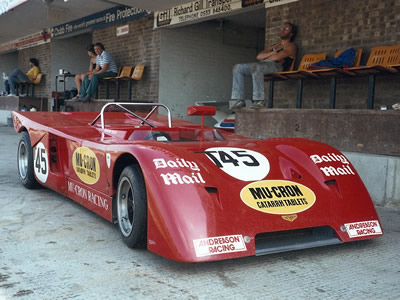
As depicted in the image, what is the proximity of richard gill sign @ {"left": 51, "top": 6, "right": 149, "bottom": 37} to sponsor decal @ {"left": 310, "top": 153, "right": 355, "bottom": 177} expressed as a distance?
784 cm

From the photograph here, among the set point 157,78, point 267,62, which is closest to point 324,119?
point 267,62

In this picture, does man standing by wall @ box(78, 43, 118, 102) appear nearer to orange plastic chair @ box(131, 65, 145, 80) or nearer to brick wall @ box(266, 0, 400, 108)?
orange plastic chair @ box(131, 65, 145, 80)

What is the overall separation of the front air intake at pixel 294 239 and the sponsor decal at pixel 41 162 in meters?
2.44

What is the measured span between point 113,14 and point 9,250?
9664mm

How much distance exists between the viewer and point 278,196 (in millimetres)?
3014

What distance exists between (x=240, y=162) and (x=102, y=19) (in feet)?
32.9

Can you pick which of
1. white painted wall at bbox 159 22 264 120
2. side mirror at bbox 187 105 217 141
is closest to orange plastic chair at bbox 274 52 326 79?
side mirror at bbox 187 105 217 141

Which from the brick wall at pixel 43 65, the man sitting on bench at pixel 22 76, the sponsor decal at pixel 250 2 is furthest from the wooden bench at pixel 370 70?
the man sitting on bench at pixel 22 76

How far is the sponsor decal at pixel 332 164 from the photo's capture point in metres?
3.37

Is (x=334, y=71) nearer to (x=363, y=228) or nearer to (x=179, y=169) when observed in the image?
(x=363, y=228)

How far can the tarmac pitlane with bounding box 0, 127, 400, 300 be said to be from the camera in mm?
2369

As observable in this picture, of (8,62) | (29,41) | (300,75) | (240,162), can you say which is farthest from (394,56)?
(8,62)

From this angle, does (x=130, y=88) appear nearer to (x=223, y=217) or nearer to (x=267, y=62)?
(x=267, y=62)

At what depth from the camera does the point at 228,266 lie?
276cm
